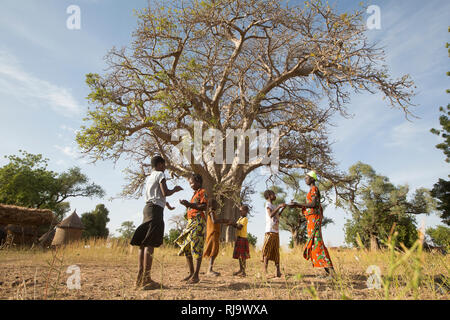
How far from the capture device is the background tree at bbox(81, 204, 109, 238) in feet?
98.7

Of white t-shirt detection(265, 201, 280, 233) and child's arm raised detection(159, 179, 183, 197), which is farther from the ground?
child's arm raised detection(159, 179, 183, 197)

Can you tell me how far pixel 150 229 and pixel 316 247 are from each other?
9.20 feet

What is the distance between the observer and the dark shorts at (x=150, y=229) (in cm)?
372

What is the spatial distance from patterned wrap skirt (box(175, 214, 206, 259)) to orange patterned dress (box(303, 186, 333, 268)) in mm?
1869

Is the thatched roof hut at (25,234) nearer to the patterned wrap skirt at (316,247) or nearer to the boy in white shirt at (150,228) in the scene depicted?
the boy in white shirt at (150,228)

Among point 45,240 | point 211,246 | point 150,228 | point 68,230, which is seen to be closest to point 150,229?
point 150,228

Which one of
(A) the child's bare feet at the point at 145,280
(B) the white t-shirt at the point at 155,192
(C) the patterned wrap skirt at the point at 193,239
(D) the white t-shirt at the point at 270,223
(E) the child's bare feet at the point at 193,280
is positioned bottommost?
(E) the child's bare feet at the point at 193,280

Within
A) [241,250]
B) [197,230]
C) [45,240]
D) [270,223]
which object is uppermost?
[270,223]

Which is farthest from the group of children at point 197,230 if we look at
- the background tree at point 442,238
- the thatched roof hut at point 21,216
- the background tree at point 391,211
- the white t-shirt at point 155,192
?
the background tree at point 391,211

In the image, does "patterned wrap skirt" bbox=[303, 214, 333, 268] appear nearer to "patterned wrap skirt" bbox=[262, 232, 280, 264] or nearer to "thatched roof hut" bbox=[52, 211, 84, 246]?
"patterned wrap skirt" bbox=[262, 232, 280, 264]

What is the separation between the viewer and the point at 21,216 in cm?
1313

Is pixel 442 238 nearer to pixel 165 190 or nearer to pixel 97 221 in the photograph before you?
pixel 165 190

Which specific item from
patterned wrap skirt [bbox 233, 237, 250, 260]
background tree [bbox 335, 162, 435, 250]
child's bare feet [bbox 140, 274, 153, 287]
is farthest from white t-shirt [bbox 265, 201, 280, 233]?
background tree [bbox 335, 162, 435, 250]
